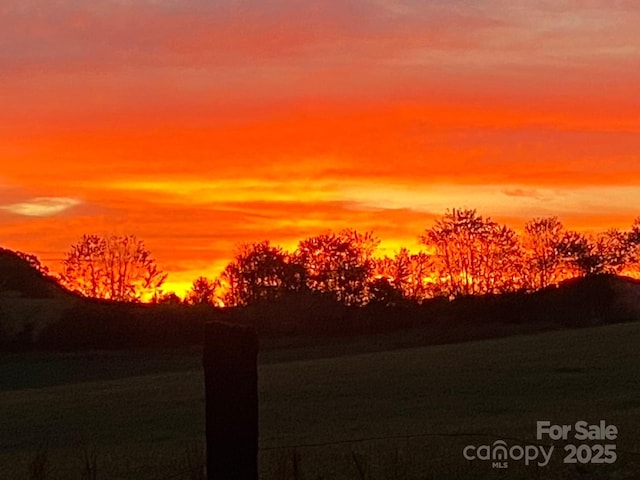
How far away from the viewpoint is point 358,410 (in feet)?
101

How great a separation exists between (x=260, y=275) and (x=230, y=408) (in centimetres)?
8800

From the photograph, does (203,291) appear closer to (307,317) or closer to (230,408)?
(307,317)

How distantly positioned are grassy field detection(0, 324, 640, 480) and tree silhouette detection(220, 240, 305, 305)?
32.2 m

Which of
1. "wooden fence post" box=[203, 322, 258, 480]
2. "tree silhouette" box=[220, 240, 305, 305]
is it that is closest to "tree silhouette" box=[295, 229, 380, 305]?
"tree silhouette" box=[220, 240, 305, 305]

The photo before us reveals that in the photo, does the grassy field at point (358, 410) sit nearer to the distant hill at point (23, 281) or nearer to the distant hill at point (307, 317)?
the distant hill at point (307, 317)

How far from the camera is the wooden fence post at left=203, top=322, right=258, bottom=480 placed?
800 centimetres

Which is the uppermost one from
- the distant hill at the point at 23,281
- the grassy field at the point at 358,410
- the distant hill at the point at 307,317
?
the distant hill at the point at 23,281

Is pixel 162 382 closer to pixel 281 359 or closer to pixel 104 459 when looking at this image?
pixel 281 359

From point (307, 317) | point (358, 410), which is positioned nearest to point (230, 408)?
point (358, 410)

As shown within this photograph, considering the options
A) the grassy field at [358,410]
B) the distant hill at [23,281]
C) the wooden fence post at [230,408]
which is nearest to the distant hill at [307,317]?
the distant hill at [23,281]

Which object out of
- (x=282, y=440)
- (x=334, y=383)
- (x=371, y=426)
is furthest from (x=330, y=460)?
(x=334, y=383)

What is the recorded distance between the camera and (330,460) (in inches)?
571

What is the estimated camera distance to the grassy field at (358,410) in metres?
14.2

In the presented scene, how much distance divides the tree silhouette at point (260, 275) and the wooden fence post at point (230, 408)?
83.5 meters
